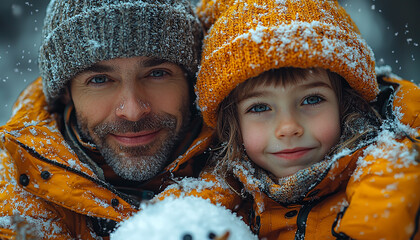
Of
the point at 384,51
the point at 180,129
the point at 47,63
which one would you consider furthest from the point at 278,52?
the point at 384,51

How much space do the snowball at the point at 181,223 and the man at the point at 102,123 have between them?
1.44 ft

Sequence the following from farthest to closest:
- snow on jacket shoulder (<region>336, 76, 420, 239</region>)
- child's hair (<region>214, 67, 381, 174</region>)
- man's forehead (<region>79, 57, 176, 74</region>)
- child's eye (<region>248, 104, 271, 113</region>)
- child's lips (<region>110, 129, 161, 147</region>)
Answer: child's lips (<region>110, 129, 161, 147</region>) < man's forehead (<region>79, 57, 176, 74</region>) < child's eye (<region>248, 104, 271, 113</region>) < child's hair (<region>214, 67, 381, 174</region>) < snow on jacket shoulder (<region>336, 76, 420, 239</region>)

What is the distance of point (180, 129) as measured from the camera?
2119mm

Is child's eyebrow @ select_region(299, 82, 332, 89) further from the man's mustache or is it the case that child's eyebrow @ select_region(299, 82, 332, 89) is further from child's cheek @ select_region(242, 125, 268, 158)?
the man's mustache

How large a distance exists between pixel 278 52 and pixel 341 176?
0.61 meters

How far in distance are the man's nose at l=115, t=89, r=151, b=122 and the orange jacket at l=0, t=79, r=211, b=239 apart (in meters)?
0.35

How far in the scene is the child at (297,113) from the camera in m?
1.55

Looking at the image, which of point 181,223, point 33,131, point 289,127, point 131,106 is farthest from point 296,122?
point 33,131

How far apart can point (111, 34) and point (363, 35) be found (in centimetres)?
361

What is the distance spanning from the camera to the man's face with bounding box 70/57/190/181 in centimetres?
190

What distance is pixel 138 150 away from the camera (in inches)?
78.8

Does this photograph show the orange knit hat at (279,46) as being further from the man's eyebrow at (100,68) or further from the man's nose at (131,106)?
the man's eyebrow at (100,68)

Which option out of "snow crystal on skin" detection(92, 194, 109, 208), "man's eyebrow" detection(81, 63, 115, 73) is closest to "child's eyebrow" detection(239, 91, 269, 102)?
"man's eyebrow" detection(81, 63, 115, 73)

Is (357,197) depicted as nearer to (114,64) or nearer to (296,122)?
(296,122)
